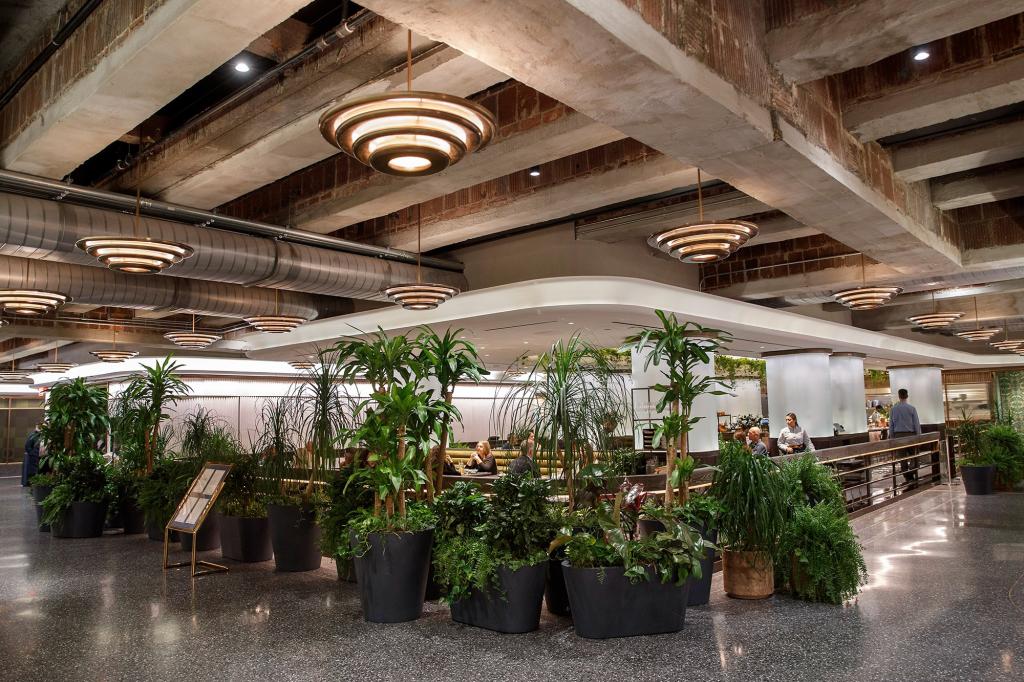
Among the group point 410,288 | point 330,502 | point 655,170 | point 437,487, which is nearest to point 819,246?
point 655,170

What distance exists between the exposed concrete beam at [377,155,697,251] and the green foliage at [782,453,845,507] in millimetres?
2662

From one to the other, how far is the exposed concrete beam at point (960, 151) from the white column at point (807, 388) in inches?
393

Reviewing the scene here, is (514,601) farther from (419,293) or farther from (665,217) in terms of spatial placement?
(665,217)

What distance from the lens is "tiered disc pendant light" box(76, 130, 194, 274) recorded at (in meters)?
5.86

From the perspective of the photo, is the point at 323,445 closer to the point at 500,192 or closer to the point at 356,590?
the point at 356,590

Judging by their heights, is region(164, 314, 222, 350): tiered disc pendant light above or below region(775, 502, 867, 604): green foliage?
above

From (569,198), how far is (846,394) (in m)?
12.8

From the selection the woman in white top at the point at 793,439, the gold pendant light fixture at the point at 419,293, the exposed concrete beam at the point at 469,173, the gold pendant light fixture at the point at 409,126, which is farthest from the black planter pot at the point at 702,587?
the woman in white top at the point at 793,439

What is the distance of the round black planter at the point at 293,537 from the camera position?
6836 mm

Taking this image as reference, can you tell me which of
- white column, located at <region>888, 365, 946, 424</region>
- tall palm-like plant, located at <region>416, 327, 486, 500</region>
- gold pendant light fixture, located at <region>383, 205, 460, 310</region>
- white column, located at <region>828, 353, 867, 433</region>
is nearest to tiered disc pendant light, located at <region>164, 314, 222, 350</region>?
gold pendant light fixture, located at <region>383, 205, 460, 310</region>

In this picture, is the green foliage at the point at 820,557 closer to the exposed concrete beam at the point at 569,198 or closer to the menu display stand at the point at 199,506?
the exposed concrete beam at the point at 569,198

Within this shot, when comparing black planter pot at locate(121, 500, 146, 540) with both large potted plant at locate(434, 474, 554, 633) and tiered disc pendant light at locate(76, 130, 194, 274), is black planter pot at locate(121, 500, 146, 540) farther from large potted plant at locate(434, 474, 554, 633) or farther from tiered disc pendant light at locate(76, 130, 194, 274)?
large potted plant at locate(434, 474, 554, 633)

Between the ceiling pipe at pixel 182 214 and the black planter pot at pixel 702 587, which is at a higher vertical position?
the ceiling pipe at pixel 182 214

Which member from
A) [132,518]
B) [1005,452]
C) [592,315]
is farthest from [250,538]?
[1005,452]
